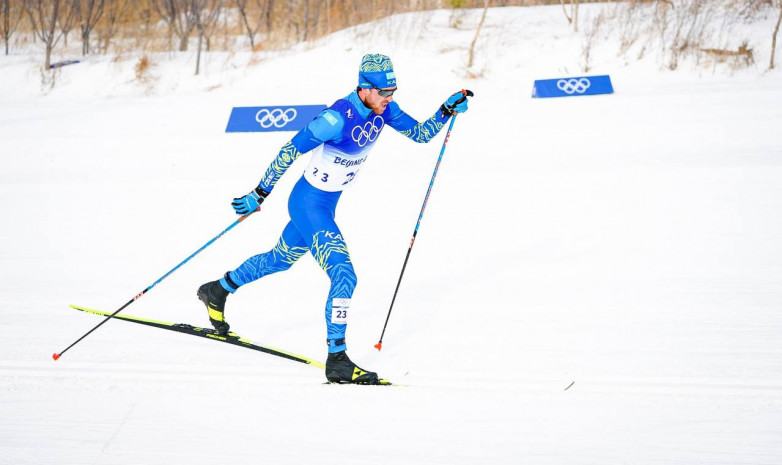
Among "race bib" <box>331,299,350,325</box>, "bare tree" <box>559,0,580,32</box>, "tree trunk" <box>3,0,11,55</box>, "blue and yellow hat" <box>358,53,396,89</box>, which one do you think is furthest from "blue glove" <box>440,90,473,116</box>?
"tree trunk" <box>3,0,11,55</box>

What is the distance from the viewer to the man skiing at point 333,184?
348cm

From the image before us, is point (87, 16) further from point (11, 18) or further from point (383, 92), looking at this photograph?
point (383, 92)

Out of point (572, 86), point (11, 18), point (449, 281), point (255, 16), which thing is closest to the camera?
point (449, 281)

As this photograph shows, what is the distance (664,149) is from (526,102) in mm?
2397

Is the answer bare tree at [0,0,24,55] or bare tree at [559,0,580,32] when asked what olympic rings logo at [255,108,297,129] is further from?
bare tree at [0,0,24,55]

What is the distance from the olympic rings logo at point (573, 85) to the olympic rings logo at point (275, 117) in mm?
3872

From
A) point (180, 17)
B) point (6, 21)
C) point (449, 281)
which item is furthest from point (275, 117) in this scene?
point (6, 21)

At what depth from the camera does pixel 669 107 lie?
29.1 feet

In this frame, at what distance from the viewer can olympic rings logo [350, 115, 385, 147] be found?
358 cm

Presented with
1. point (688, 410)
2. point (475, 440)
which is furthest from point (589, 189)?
point (475, 440)

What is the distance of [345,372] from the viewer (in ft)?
11.4

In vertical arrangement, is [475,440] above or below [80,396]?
above

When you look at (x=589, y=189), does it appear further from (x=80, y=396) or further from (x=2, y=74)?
(x=2, y=74)

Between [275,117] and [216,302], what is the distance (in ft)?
19.4
